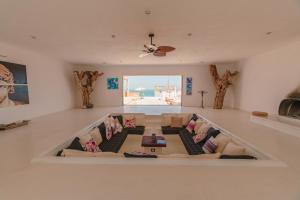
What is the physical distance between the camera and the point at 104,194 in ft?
4.66

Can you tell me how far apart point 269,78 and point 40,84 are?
7.63 metres

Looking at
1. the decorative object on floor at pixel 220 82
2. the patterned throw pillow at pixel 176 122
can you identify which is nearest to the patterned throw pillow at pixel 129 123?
the patterned throw pillow at pixel 176 122

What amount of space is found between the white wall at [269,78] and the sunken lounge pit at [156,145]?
88.2 inches

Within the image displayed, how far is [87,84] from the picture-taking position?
7766mm

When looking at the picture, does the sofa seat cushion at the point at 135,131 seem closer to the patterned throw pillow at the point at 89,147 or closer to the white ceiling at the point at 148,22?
the patterned throw pillow at the point at 89,147

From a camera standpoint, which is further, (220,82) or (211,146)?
(220,82)

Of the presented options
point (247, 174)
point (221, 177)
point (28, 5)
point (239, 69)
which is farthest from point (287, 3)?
point (239, 69)

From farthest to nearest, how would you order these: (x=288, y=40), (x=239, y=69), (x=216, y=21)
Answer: (x=239, y=69) < (x=288, y=40) < (x=216, y=21)

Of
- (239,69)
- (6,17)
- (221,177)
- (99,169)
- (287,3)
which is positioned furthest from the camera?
(239,69)

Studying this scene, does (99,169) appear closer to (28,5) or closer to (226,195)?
(226,195)

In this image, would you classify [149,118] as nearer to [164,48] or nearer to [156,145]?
[156,145]

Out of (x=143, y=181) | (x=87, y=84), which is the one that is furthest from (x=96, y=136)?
(x=87, y=84)

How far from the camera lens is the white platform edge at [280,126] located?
3.24 meters

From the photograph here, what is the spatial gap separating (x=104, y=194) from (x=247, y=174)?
4.95ft
